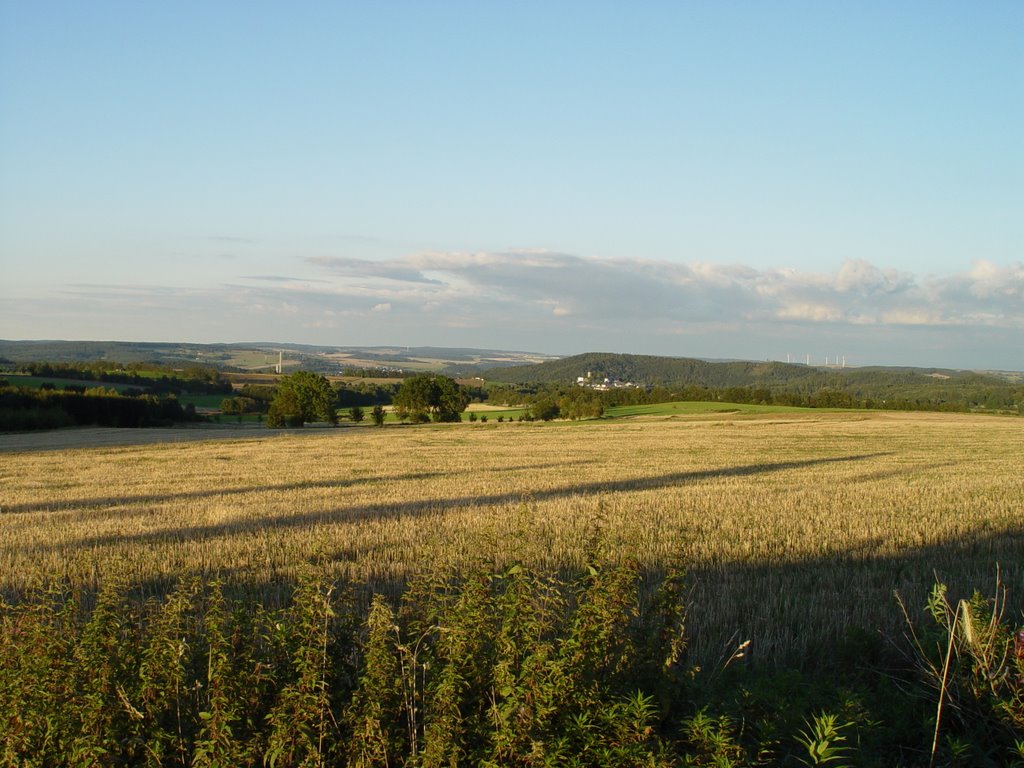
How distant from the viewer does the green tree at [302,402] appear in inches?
3169

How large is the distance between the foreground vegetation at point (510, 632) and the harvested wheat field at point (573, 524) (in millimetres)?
85

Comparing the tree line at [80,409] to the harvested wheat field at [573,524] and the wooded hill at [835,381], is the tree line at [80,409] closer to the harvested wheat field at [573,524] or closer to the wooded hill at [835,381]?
the harvested wheat field at [573,524]

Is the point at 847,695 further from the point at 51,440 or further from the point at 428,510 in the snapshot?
the point at 51,440

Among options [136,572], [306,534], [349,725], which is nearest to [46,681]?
[349,725]

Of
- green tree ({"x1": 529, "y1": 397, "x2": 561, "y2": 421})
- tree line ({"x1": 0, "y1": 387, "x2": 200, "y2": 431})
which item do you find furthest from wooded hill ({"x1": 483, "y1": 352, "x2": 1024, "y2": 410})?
tree line ({"x1": 0, "y1": 387, "x2": 200, "y2": 431})

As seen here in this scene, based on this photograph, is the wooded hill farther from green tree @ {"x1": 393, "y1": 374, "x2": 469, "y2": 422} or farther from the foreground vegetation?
the foreground vegetation

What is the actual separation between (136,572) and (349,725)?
643 cm

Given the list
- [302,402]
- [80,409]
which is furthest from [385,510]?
[302,402]

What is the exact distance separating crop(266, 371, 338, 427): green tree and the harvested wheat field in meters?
48.1

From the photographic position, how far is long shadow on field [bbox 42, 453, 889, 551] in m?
12.8

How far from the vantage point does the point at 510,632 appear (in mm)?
5215

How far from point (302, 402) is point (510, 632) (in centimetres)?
8030

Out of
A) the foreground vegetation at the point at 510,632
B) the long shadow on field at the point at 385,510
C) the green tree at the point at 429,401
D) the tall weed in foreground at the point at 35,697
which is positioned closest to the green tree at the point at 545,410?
the green tree at the point at 429,401

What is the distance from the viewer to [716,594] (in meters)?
8.52
